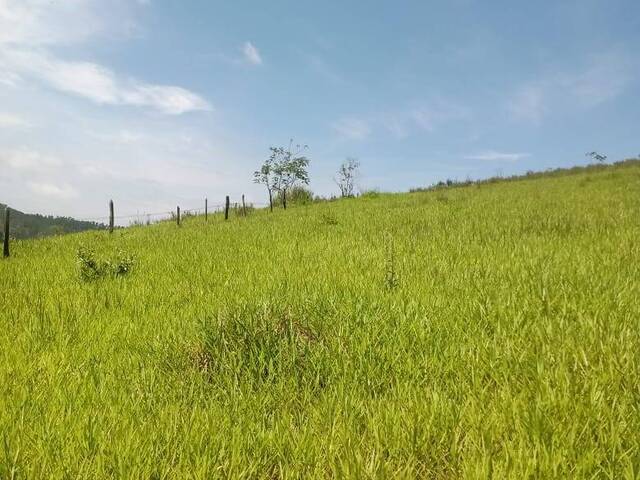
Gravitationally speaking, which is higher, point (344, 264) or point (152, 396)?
point (344, 264)

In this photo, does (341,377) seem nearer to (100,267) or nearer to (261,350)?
(261,350)

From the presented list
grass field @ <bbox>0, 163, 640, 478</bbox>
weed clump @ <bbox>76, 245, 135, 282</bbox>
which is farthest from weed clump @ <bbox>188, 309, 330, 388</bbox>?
weed clump @ <bbox>76, 245, 135, 282</bbox>

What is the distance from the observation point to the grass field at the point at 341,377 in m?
1.86

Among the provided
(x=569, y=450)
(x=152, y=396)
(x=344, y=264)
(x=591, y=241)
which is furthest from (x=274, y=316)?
(x=591, y=241)

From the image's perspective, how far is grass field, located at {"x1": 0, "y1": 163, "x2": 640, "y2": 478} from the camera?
1856 millimetres

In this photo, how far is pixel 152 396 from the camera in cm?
244

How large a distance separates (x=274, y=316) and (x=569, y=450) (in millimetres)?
2253

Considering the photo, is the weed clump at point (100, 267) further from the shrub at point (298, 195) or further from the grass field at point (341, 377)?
the shrub at point (298, 195)

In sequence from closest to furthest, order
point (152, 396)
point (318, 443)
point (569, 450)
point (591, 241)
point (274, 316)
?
point (569, 450)
point (318, 443)
point (152, 396)
point (274, 316)
point (591, 241)

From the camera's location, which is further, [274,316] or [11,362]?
[274,316]

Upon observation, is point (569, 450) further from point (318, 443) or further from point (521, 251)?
point (521, 251)

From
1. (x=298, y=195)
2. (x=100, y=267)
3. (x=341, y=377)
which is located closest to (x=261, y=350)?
(x=341, y=377)

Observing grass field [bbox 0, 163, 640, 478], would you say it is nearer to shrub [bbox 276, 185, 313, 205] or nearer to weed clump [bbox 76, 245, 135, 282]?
weed clump [bbox 76, 245, 135, 282]

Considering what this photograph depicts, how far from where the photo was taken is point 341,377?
2604mm
